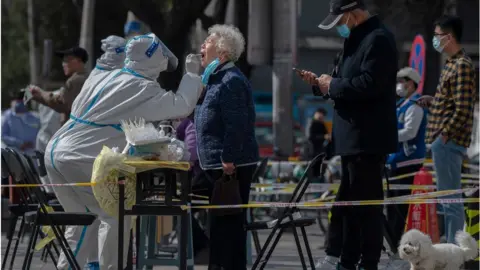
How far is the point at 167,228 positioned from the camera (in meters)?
12.2

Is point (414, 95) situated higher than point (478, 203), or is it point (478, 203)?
point (414, 95)

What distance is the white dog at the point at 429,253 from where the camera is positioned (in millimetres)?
10016

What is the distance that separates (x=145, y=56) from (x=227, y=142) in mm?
862

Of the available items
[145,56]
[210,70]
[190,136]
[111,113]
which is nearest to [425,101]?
[190,136]

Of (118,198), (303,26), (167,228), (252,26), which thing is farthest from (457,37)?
(303,26)

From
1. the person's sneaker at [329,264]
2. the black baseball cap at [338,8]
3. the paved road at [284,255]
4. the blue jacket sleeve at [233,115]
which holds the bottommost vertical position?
the paved road at [284,255]

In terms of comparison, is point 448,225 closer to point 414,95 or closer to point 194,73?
point 414,95

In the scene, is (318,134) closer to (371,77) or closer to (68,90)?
(68,90)

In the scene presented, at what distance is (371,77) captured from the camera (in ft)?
30.0

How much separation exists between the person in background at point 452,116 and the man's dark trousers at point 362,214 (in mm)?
2135

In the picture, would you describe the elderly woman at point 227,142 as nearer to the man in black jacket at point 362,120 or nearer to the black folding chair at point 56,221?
the man in black jacket at point 362,120

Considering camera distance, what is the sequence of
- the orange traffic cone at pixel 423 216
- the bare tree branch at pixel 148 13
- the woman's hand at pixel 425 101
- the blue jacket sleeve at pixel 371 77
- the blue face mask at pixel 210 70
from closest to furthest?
the blue jacket sleeve at pixel 371 77 → the blue face mask at pixel 210 70 → the woman's hand at pixel 425 101 → the orange traffic cone at pixel 423 216 → the bare tree branch at pixel 148 13

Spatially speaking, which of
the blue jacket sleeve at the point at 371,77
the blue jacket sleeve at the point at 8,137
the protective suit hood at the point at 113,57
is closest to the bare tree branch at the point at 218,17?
the blue jacket sleeve at the point at 8,137

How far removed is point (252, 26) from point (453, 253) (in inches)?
385
